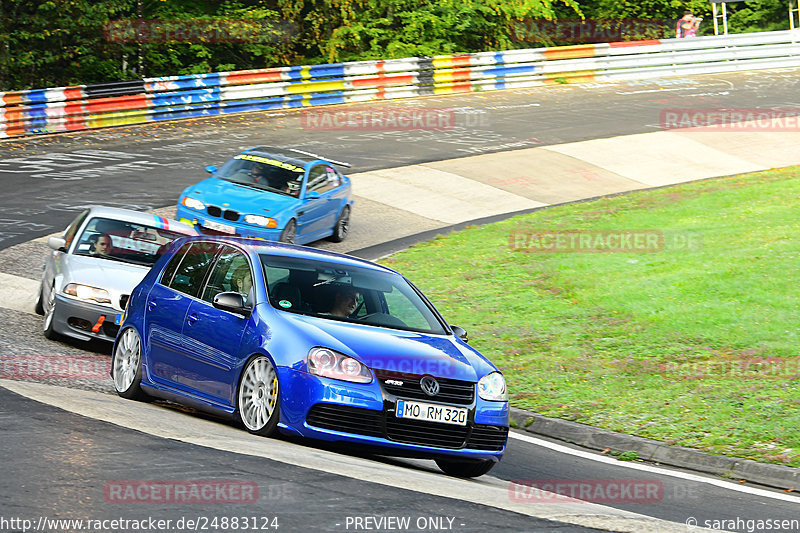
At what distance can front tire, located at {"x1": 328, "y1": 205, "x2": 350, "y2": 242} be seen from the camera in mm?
20422

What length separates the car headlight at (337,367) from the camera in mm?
7743

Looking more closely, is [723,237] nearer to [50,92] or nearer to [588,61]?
[50,92]

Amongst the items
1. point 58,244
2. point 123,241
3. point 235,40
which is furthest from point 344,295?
point 235,40

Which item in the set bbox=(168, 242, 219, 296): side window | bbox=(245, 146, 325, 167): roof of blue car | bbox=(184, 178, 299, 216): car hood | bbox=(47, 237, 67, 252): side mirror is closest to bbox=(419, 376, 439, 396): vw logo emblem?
bbox=(168, 242, 219, 296): side window

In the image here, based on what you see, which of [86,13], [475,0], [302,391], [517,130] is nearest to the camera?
[302,391]

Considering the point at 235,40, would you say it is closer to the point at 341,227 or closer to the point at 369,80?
the point at 369,80

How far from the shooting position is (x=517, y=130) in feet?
105

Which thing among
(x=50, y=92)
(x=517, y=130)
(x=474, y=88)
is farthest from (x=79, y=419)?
(x=474, y=88)

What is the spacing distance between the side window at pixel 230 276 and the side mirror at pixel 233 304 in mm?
200

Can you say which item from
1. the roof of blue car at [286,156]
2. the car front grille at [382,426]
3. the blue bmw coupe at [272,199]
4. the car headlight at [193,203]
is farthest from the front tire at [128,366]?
the roof of blue car at [286,156]

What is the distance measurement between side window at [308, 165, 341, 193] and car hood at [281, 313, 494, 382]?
1110 cm

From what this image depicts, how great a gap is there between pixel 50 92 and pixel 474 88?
50.7 feet

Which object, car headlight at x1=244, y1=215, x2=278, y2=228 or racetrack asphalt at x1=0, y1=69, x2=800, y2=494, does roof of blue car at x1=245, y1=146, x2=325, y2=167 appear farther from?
car headlight at x1=244, y1=215, x2=278, y2=228

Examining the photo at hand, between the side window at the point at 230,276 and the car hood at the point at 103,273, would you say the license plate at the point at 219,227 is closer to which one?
the car hood at the point at 103,273
